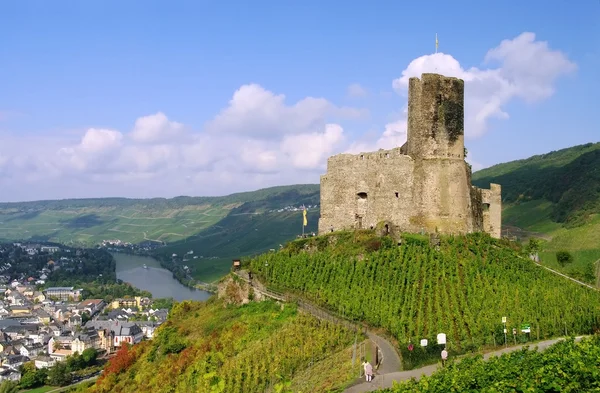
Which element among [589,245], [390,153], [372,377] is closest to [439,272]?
[390,153]

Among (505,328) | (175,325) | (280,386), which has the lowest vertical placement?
(175,325)

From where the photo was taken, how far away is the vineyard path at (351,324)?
24.7m

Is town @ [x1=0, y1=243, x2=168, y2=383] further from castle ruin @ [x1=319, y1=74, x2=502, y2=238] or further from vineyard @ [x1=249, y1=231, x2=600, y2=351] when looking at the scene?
castle ruin @ [x1=319, y1=74, x2=502, y2=238]

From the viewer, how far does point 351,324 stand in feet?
98.3

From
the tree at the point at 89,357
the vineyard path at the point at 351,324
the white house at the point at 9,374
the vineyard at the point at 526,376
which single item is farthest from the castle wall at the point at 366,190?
the white house at the point at 9,374

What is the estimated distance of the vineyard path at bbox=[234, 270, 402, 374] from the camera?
81.0 feet

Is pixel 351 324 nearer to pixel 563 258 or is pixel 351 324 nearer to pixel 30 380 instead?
pixel 563 258

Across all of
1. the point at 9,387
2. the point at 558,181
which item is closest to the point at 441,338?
the point at 9,387

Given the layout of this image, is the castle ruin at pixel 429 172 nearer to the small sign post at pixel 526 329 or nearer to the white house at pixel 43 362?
the small sign post at pixel 526 329

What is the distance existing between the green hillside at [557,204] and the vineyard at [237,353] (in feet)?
98.3

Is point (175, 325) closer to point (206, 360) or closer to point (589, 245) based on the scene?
point (206, 360)

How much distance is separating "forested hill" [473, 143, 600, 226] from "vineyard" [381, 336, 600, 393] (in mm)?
74891

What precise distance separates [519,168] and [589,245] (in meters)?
107

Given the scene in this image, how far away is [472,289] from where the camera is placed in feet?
102
